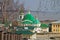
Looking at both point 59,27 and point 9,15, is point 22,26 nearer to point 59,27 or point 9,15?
point 59,27

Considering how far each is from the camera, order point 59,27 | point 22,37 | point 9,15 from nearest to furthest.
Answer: point 22,37
point 59,27
point 9,15

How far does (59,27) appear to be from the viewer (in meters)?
7.41

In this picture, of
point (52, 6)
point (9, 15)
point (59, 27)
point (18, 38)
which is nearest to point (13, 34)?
point (18, 38)

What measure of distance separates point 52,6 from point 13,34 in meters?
3.61

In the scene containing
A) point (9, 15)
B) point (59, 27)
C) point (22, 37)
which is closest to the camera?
point (22, 37)

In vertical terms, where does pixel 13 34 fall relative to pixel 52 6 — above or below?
below

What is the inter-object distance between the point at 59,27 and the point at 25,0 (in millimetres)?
2317

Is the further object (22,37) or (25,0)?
(25,0)

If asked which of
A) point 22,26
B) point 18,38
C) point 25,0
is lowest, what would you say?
point 18,38

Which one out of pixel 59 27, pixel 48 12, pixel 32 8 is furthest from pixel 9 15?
pixel 59 27

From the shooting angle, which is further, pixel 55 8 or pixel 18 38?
pixel 55 8

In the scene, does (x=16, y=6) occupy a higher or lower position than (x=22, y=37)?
higher

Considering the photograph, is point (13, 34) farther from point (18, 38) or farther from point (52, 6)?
point (52, 6)

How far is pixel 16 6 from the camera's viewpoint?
8.79m
